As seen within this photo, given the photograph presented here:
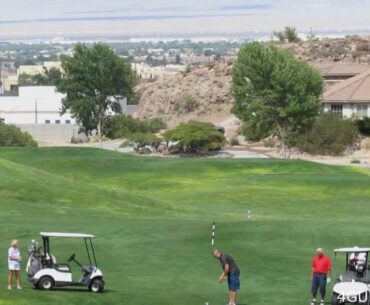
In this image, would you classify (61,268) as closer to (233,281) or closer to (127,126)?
(233,281)

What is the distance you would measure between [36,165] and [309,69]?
116ft

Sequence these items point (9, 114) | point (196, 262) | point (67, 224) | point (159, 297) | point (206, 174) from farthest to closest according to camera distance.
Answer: point (9, 114) < point (206, 174) < point (67, 224) < point (196, 262) < point (159, 297)

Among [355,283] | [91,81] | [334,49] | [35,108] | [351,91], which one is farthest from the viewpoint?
[35,108]

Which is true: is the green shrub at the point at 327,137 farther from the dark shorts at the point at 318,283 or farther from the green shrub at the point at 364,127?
the dark shorts at the point at 318,283

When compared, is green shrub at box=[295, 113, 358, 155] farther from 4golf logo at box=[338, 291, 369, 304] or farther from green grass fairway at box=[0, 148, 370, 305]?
4golf logo at box=[338, 291, 369, 304]

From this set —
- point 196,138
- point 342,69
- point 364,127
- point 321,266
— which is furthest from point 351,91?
point 321,266

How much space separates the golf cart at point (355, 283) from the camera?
106 ft

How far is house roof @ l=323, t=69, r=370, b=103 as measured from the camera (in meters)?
123

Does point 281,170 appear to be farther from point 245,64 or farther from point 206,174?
point 245,64

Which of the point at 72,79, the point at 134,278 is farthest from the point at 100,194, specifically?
the point at 72,79

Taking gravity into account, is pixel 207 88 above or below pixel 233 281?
below

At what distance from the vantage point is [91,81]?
14600 centimetres

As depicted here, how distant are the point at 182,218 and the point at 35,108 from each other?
395ft

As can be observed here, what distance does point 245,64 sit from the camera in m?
114
